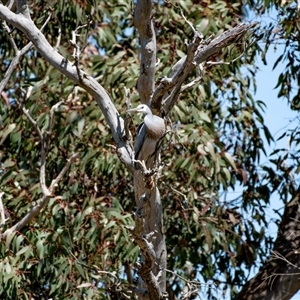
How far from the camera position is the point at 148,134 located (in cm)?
364

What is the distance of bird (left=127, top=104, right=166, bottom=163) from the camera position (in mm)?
3611

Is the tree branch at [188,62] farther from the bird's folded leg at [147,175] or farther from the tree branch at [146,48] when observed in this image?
the bird's folded leg at [147,175]

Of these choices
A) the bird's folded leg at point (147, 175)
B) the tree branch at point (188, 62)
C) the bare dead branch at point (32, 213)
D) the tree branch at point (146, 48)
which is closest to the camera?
the bird's folded leg at point (147, 175)

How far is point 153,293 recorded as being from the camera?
12.8 feet

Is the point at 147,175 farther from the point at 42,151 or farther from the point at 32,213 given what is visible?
the point at 42,151

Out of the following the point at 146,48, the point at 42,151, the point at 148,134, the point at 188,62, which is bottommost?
the point at 148,134

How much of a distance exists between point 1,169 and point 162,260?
1840mm

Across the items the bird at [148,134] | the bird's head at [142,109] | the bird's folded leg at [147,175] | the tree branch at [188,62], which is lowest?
the bird's folded leg at [147,175]

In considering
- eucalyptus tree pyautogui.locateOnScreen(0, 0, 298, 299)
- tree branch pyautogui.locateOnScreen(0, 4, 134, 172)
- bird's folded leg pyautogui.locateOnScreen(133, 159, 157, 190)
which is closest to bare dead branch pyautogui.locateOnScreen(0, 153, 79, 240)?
eucalyptus tree pyautogui.locateOnScreen(0, 0, 298, 299)

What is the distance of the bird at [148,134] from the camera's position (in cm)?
361

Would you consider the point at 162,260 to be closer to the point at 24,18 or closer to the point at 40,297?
the point at 24,18

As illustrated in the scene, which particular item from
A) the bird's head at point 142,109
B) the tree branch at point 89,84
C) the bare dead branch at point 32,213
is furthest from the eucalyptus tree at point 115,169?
the bird's head at point 142,109

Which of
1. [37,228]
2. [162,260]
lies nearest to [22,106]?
[37,228]

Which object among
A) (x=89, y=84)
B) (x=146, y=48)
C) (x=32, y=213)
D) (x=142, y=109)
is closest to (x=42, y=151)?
(x=32, y=213)
